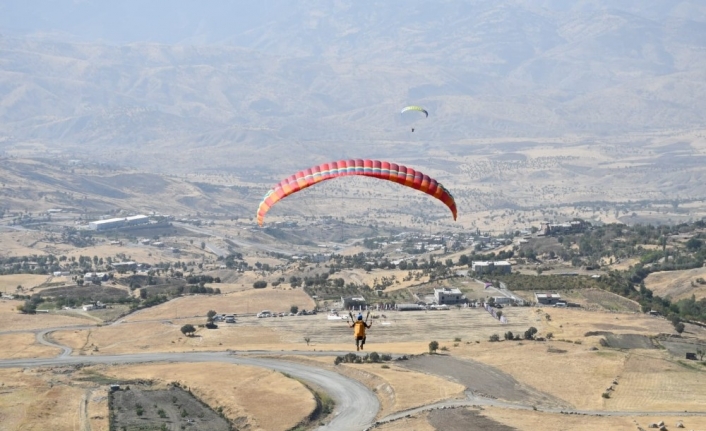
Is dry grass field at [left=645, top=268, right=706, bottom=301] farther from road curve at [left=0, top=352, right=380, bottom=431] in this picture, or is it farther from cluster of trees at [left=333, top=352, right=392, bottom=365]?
road curve at [left=0, top=352, right=380, bottom=431]

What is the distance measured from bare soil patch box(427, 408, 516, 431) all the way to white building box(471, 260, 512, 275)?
6417cm

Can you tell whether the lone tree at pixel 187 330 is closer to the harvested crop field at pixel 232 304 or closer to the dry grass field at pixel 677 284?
the harvested crop field at pixel 232 304

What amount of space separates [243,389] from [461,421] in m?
16.4

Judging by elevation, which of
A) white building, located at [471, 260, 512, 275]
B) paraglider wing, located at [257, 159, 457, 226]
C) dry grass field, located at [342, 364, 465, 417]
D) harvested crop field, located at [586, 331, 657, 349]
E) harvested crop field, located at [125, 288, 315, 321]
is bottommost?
dry grass field, located at [342, 364, 465, 417]

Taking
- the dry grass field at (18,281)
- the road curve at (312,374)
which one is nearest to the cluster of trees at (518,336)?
the road curve at (312,374)

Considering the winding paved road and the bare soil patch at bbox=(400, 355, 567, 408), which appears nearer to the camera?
the winding paved road

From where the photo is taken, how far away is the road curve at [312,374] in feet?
224

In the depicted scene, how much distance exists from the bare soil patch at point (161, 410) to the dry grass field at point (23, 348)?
17.9 metres

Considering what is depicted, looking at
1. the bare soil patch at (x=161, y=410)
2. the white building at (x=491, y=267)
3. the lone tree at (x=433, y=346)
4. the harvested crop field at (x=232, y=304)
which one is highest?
the white building at (x=491, y=267)

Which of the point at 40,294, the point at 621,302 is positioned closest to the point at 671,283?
the point at 621,302

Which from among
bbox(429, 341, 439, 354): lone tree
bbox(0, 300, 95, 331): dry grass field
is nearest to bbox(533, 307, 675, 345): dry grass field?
bbox(429, 341, 439, 354): lone tree

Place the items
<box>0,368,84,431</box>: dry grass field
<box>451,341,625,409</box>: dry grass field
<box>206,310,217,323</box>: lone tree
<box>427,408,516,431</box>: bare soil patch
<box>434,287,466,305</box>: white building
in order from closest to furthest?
<box>427,408,516,431</box>: bare soil patch, <box>0,368,84,431</box>: dry grass field, <box>451,341,625,409</box>: dry grass field, <box>206,310,217,323</box>: lone tree, <box>434,287,466,305</box>: white building

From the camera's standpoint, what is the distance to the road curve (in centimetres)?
6825

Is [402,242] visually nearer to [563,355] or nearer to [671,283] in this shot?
[671,283]
